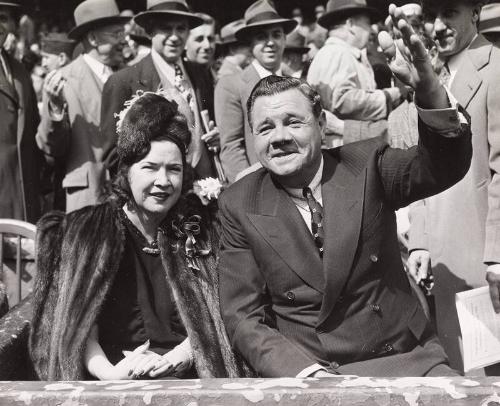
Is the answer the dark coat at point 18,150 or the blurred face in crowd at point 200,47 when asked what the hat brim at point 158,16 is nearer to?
the dark coat at point 18,150

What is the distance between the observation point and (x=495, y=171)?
3.69m

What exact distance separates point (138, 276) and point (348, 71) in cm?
264

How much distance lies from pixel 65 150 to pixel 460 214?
2712mm

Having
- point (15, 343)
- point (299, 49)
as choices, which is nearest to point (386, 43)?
point (15, 343)

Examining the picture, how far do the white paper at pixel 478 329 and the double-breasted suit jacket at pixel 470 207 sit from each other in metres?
0.36

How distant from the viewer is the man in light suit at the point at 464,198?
12.1 ft

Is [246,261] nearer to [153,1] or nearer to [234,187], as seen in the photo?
[234,187]

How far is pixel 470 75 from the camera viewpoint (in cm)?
378

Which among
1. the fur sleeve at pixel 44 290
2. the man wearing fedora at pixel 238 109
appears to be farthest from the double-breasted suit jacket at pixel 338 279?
the man wearing fedora at pixel 238 109

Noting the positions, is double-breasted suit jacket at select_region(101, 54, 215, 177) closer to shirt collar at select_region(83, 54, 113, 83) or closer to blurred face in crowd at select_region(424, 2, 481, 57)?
shirt collar at select_region(83, 54, 113, 83)

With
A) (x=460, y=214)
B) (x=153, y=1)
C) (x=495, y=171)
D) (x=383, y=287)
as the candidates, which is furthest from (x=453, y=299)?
(x=153, y=1)

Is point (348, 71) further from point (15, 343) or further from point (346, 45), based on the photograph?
point (15, 343)

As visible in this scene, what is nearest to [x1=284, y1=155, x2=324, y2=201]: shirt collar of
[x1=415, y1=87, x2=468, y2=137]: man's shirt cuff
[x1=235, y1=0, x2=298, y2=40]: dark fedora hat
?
[x1=415, y1=87, x2=468, y2=137]: man's shirt cuff

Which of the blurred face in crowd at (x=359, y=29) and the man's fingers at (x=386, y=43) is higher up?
the blurred face in crowd at (x=359, y=29)
